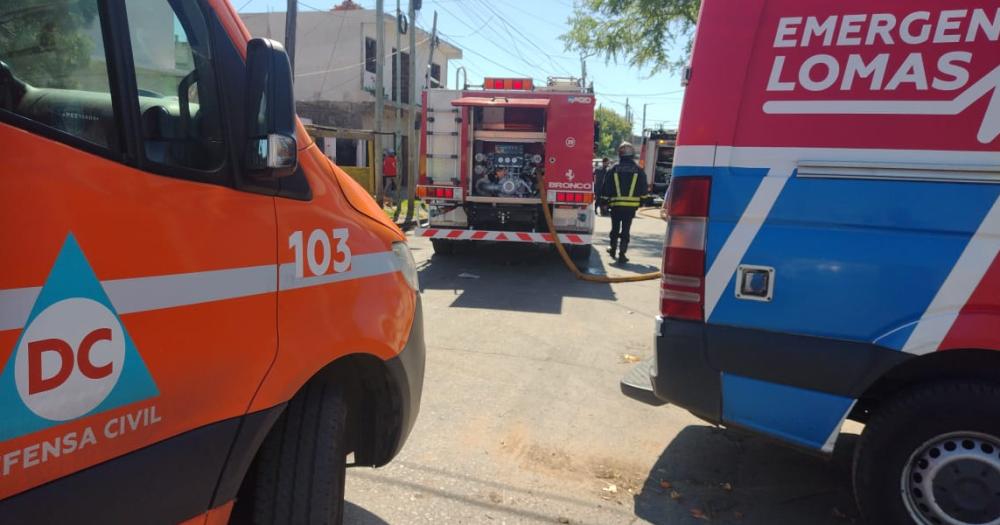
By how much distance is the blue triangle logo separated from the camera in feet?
4.23

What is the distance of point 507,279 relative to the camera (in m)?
8.74

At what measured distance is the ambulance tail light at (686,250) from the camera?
2762mm

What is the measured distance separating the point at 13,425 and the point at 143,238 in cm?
48

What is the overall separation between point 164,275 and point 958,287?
2.70 meters

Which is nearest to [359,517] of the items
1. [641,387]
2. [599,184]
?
[641,387]

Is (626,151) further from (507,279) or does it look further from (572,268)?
(507,279)

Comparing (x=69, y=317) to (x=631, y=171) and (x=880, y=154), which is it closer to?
(x=880, y=154)

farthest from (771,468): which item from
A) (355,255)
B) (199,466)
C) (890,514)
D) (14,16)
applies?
(14,16)

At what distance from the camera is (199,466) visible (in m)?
1.73

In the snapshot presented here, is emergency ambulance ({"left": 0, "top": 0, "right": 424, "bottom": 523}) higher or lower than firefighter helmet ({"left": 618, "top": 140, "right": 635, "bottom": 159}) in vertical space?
lower

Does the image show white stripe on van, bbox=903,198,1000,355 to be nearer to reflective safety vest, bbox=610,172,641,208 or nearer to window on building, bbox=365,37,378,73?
reflective safety vest, bbox=610,172,641,208

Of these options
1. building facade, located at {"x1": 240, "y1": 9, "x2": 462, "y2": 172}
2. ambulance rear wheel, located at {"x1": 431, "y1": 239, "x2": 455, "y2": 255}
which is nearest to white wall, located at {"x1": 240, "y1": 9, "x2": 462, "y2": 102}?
building facade, located at {"x1": 240, "y1": 9, "x2": 462, "y2": 172}

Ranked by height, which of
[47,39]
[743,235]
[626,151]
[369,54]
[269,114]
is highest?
[369,54]

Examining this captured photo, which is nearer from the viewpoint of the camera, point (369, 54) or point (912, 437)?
point (912, 437)
